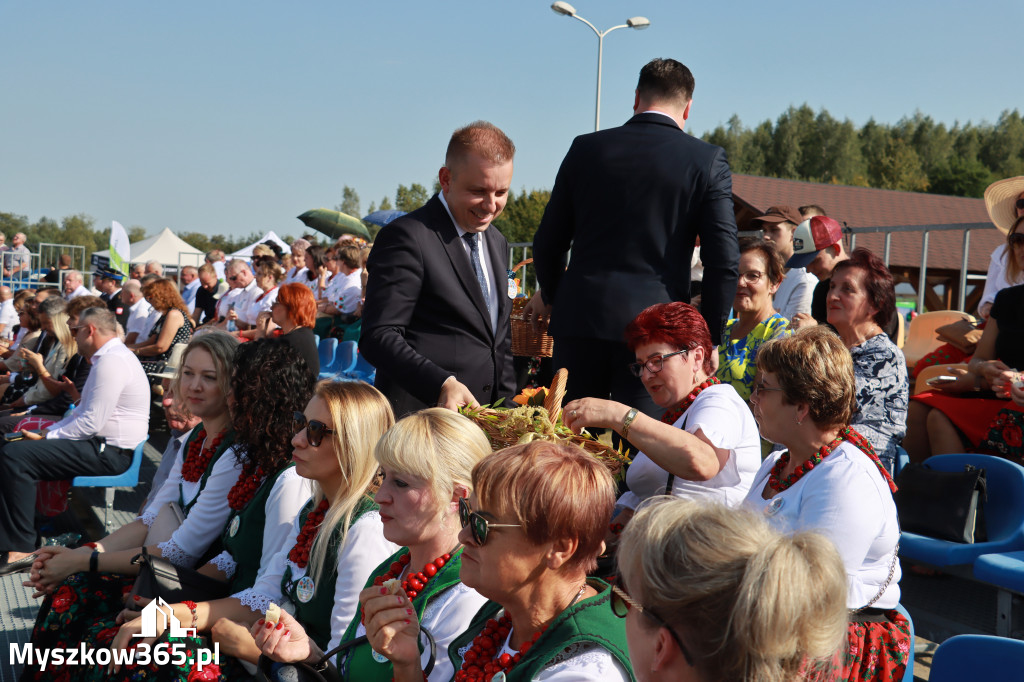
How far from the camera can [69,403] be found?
683cm

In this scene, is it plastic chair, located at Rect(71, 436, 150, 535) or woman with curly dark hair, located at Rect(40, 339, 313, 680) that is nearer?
woman with curly dark hair, located at Rect(40, 339, 313, 680)

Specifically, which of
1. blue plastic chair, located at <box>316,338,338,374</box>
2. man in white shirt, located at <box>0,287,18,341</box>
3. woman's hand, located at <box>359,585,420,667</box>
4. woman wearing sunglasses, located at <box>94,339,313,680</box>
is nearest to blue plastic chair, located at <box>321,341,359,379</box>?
blue plastic chair, located at <box>316,338,338,374</box>

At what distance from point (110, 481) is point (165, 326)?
11.8 feet

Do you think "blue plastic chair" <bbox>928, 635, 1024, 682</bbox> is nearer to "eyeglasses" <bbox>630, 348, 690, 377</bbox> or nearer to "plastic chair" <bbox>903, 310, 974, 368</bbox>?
"eyeglasses" <bbox>630, 348, 690, 377</bbox>

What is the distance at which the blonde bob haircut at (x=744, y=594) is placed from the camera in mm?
1230

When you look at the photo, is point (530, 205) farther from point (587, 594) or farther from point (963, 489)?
point (587, 594)

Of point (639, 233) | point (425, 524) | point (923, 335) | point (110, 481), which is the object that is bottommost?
point (110, 481)

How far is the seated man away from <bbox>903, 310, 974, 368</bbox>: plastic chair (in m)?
5.12

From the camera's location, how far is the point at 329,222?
17.0 m

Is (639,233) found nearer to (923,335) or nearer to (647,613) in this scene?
(647,613)

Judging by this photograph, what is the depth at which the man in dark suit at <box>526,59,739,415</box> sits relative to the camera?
3.23 metres

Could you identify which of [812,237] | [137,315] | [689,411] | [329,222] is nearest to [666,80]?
[689,411]

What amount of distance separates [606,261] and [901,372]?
1.56m

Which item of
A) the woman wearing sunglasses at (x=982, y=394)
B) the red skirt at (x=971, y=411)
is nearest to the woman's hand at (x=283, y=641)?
the woman wearing sunglasses at (x=982, y=394)
